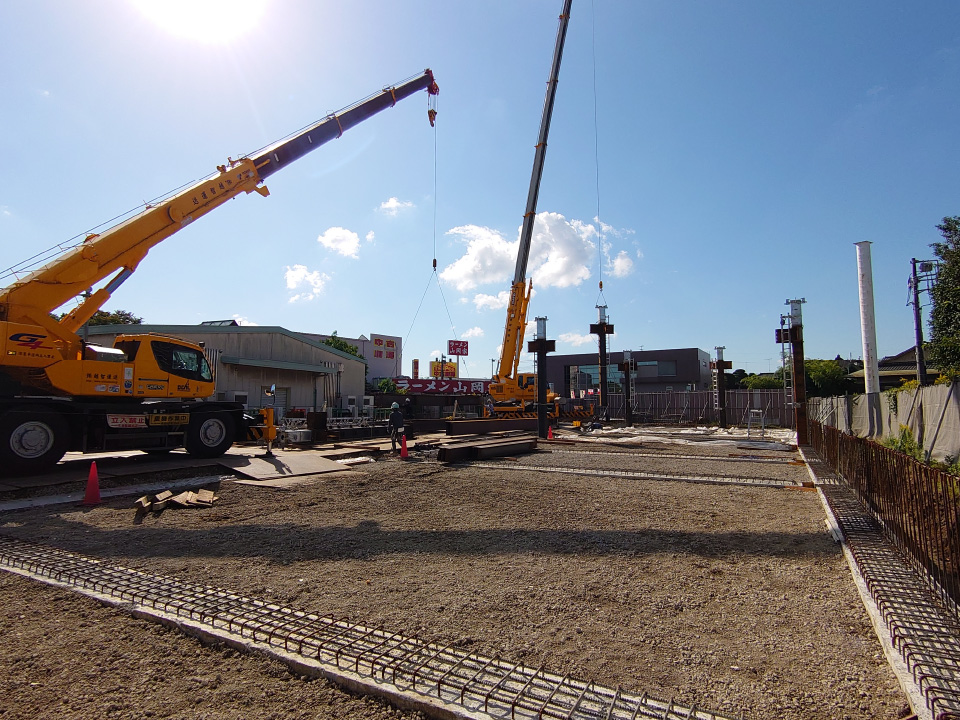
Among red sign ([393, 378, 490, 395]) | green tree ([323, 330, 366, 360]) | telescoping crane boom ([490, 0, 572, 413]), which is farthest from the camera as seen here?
green tree ([323, 330, 366, 360])

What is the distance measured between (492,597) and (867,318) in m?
18.5

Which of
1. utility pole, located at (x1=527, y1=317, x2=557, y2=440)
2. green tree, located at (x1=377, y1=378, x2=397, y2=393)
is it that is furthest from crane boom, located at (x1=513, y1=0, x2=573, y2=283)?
green tree, located at (x1=377, y1=378, x2=397, y2=393)

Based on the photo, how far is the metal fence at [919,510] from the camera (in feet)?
14.6

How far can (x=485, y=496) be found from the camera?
9.71m

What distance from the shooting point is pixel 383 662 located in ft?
11.3

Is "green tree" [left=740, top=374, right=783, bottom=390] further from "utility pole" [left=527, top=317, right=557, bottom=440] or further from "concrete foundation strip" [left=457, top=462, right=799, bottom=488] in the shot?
"concrete foundation strip" [left=457, top=462, right=799, bottom=488]

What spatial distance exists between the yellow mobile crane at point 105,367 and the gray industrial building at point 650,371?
53.8 metres

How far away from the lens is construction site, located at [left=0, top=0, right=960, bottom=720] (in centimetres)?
322

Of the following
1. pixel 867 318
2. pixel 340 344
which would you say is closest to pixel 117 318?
pixel 340 344

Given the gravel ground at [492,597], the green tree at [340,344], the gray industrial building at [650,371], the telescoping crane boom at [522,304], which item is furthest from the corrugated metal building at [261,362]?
the gray industrial building at [650,371]

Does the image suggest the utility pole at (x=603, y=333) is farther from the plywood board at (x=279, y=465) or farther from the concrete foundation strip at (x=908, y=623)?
the concrete foundation strip at (x=908, y=623)

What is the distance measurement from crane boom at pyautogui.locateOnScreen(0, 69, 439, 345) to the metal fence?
48.9 ft

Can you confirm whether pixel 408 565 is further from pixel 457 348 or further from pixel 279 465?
pixel 457 348

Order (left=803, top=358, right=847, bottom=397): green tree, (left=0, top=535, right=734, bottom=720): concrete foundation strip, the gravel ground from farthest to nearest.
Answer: (left=803, top=358, right=847, bottom=397): green tree, the gravel ground, (left=0, top=535, right=734, bottom=720): concrete foundation strip
